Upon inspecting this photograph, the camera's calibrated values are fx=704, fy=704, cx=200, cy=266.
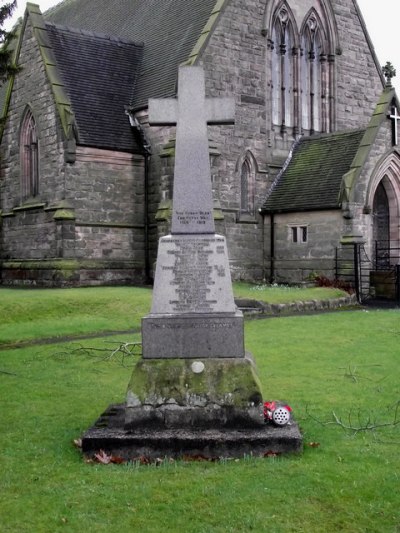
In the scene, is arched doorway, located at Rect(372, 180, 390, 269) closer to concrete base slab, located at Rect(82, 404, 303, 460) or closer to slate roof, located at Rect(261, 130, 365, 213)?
slate roof, located at Rect(261, 130, 365, 213)

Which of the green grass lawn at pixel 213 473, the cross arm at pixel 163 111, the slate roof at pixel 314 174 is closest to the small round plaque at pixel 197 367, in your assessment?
the green grass lawn at pixel 213 473

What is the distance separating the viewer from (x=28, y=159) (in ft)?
90.1

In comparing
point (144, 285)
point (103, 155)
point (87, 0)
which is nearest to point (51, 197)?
point (103, 155)

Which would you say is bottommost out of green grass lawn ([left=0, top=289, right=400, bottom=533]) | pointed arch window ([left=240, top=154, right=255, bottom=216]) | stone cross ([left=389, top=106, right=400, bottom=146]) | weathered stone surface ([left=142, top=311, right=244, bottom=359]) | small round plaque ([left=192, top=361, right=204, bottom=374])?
green grass lawn ([left=0, top=289, right=400, bottom=533])

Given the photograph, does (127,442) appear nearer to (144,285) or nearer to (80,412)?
(80,412)

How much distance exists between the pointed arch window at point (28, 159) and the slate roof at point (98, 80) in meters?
2.54

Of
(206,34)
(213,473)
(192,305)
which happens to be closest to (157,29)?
(206,34)

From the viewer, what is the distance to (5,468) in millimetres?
6473

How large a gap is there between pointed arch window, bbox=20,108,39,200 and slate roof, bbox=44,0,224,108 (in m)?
4.00

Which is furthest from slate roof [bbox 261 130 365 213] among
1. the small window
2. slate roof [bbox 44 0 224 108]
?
slate roof [bbox 44 0 224 108]

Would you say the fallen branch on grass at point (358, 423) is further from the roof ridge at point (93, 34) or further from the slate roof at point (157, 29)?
the roof ridge at point (93, 34)

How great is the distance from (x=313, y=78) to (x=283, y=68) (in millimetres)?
1650

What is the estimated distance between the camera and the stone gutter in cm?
1912

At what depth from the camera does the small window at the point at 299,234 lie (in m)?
25.8
